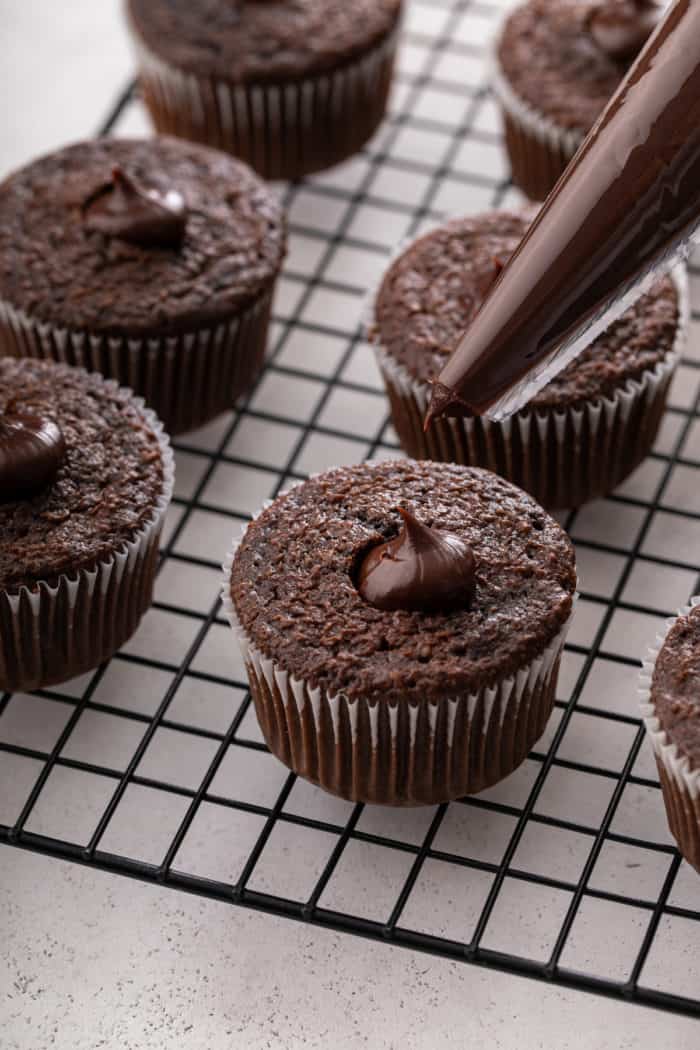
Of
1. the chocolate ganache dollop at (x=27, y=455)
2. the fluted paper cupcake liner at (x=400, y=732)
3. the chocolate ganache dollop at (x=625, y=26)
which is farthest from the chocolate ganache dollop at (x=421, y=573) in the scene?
the chocolate ganache dollop at (x=625, y=26)

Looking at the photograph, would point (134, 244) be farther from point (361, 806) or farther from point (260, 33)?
point (361, 806)

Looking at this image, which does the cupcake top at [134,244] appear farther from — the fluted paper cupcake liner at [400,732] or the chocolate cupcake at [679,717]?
the chocolate cupcake at [679,717]

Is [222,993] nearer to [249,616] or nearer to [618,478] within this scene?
[249,616]

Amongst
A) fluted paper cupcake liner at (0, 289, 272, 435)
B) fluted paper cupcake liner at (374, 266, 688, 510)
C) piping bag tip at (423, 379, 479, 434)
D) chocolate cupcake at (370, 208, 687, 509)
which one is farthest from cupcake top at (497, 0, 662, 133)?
piping bag tip at (423, 379, 479, 434)

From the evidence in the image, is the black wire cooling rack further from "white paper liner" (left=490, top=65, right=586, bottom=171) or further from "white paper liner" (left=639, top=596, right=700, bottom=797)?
"white paper liner" (left=490, top=65, right=586, bottom=171)

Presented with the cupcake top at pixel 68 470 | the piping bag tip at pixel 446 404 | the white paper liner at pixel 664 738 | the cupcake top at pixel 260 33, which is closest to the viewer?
the white paper liner at pixel 664 738

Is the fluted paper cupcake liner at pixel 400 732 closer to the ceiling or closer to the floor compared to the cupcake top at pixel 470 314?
closer to the floor

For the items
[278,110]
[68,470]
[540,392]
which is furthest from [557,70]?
[68,470]
